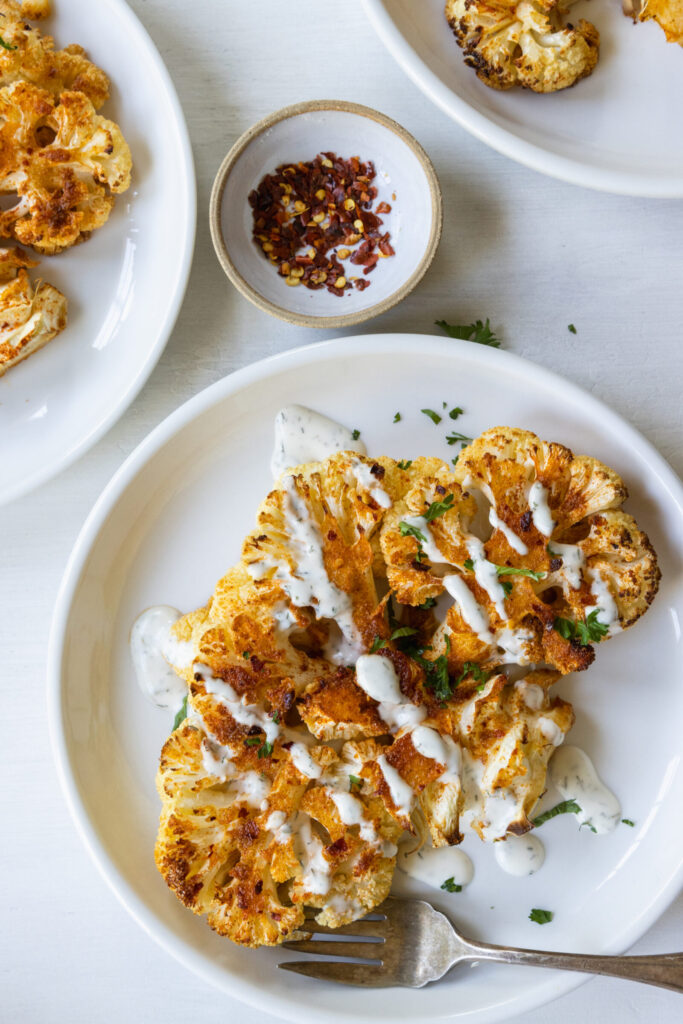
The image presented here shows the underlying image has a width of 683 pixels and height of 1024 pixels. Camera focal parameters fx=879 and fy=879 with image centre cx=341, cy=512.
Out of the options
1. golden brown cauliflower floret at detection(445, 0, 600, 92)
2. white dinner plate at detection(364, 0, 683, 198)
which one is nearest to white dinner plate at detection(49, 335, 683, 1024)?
white dinner plate at detection(364, 0, 683, 198)

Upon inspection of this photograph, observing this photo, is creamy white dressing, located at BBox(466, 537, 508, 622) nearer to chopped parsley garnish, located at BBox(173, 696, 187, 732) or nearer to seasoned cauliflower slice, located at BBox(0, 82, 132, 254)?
chopped parsley garnish, located at BBox(173, 696, 187, 732)

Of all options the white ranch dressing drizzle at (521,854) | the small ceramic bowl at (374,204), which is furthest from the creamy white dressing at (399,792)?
the small ceramic bowl at (374,204)

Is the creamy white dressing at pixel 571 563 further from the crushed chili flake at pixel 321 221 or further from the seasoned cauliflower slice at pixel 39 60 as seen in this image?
the seasoned cauliflower slice at pixel 39 60

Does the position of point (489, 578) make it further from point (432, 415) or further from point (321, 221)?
point (321, 221)

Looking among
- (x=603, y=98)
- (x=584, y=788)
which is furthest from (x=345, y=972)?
(x=603, y=98)

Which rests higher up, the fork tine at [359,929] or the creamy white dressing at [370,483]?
the creamy white dressing at [370,483]
